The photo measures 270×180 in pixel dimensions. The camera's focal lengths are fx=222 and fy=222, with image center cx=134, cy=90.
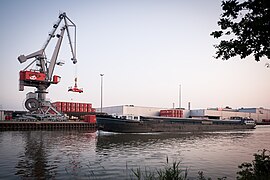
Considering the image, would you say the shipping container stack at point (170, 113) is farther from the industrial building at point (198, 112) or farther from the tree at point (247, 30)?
the tree at point (247, 30)

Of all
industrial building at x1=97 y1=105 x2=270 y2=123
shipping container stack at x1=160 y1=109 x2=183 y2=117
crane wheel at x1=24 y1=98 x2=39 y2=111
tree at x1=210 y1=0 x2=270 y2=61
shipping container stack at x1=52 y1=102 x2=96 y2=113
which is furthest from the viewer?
shipping container stack at x1=160 y1=109 x2=183 y2=117

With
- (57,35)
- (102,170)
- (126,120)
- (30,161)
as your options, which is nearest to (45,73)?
(57,35)

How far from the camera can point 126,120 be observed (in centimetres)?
5222

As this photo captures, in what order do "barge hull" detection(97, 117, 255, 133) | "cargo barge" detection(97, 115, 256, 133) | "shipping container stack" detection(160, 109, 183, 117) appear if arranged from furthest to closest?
"shipping container stack" detection(160, 109, 183, 117)
"cargo barge" detection(97, 115, 256, 133)
"barge hull" detection(97, 117, 255, 133)

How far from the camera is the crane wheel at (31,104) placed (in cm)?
7188

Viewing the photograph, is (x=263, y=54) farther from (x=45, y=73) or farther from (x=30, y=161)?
(x=45, y=73)

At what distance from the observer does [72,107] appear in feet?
309

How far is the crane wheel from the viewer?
71.9 m

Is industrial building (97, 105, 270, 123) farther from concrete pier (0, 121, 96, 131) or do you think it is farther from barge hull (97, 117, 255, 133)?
barge hull (97, 117, 255, 133)

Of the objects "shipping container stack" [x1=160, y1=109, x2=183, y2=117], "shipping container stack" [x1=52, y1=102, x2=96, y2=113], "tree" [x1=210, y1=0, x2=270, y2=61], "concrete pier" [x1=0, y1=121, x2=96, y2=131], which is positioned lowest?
"concrete pier" [x1=0, y1=121, x2=96, y2=131]

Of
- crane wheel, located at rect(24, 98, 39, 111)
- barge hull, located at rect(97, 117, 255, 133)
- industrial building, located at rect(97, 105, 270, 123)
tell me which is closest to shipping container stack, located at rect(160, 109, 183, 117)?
industrial building, located at rect(97, 105, 270, 123)

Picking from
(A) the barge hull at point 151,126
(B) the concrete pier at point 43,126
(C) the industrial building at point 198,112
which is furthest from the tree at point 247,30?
(C) the industrial building at point 198,112

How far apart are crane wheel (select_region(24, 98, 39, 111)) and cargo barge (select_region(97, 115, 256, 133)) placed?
3018cm

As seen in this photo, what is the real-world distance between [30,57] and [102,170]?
68.1m
